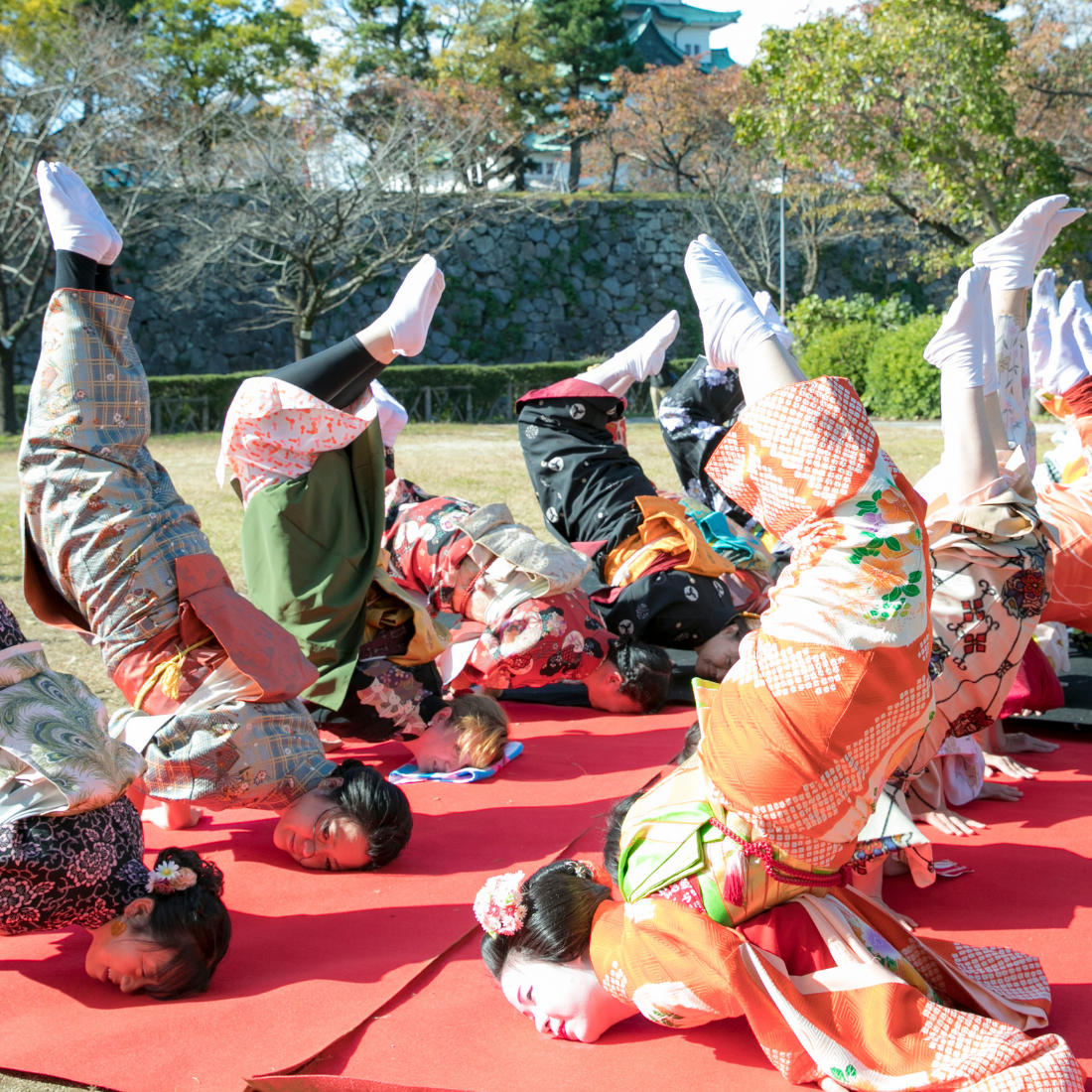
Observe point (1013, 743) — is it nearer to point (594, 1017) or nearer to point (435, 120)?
point (594, 1017)

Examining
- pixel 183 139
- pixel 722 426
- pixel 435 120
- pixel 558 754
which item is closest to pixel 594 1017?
pixel 558 754

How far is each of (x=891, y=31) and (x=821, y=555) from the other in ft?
42.6

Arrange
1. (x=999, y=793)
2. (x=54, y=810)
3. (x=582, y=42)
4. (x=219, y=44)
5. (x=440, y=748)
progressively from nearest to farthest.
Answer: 1. (x=54, y=810)
2. (x=999, y=793)
3. (x=440, y=748)
4. (x=219, y=44)
5. (x=582, y=42)

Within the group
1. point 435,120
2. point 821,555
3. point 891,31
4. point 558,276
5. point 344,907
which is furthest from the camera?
point 558,276

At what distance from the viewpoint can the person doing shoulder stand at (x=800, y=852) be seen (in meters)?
1.64

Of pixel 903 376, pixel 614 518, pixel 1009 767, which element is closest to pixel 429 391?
pixel 903 376

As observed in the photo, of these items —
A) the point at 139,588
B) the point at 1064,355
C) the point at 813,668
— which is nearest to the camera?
the point at 813,668

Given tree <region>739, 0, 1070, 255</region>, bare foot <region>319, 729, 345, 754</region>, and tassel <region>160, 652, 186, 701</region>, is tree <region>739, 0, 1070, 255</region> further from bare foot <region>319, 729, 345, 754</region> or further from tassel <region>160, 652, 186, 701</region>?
tassel <region>160, 652, 186, 701</region>

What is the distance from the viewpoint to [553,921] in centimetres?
184

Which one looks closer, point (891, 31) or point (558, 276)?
point (891, 31)

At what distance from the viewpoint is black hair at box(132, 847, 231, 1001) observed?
1944 millimetres

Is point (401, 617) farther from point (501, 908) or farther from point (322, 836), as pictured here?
point (501, 908)

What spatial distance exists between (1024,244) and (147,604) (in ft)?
8.92

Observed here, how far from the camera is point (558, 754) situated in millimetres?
3316
